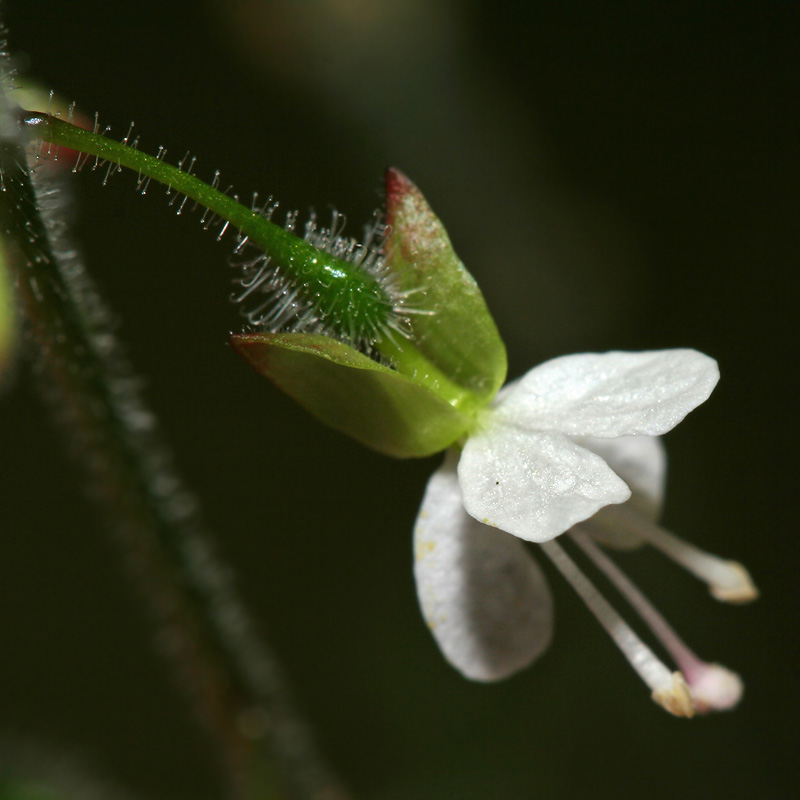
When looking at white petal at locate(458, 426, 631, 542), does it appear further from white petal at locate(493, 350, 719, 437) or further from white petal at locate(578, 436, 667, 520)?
white petal at locate(578, 436, 667, 520)

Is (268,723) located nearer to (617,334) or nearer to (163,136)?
(163,136)

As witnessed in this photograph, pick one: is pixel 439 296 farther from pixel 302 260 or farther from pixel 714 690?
pixel 714 690

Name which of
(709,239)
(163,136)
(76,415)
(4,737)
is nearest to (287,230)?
(76,415)

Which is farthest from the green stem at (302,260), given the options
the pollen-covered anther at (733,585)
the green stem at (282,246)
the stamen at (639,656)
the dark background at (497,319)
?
the dark background at (497,319)

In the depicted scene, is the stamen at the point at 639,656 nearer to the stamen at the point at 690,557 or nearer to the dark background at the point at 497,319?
the stamen at the point at 690,557

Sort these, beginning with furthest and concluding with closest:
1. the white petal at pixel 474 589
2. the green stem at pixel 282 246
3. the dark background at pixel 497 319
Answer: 1. the dark background at pixel 497 319
2. the white petal at pixel 474 589
3. the green stem at pixel 282 246

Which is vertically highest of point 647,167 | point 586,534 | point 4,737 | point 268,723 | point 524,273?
point 647,167
